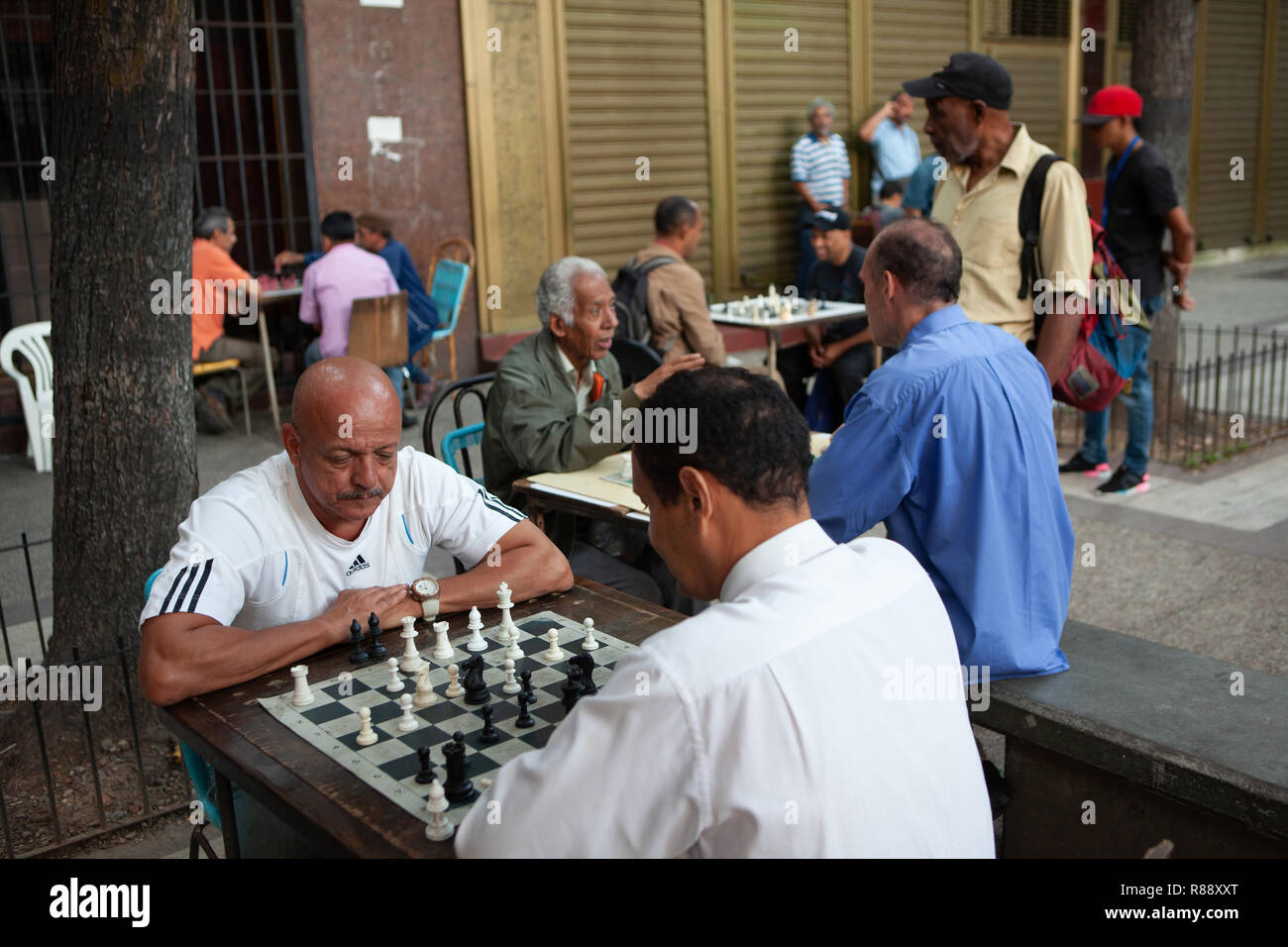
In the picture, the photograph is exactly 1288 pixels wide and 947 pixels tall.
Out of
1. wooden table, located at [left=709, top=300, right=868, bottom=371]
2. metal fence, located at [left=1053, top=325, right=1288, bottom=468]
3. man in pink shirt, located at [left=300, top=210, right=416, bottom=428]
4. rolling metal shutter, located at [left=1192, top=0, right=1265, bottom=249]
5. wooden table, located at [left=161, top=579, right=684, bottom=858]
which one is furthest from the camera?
rolling metal shutter, located at [left=1192, top=0, right=1265, bottom=249]

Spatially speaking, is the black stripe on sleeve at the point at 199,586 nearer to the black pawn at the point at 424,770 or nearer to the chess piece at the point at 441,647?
the chess piece at the point at 441,647

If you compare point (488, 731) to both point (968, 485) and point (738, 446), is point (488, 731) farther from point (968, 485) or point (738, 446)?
point (968, 485)

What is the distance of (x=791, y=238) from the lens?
12883 millimetres

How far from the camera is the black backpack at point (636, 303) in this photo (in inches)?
273

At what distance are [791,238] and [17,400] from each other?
300 inches

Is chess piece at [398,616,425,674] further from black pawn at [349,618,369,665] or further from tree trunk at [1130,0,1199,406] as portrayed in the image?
tree trunk at [1130,0,1199,406]

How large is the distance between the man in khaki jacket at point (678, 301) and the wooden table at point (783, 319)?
38.8 inches

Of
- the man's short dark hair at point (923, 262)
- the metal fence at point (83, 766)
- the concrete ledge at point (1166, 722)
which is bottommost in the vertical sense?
the metal fence at point (83, 766)

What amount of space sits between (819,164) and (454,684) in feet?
34.5

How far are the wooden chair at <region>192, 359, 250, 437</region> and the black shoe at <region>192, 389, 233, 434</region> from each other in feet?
0.49

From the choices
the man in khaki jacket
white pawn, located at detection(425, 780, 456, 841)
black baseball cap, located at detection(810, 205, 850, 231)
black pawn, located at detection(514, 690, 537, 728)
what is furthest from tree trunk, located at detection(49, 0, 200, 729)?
black baseball cap, located at detection(810, 205, 850, 231)

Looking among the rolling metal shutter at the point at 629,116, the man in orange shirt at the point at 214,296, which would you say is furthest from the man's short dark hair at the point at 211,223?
the rolling metal shutter at the point at 629,116

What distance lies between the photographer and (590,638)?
2777 mm

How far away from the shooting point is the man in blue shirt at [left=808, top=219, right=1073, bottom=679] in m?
3.16
